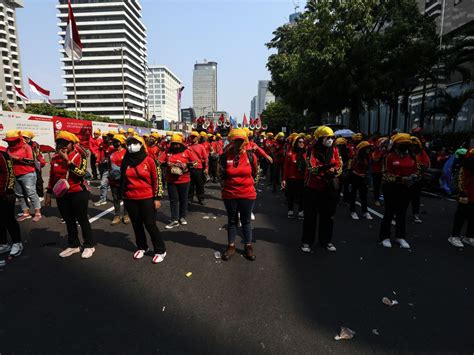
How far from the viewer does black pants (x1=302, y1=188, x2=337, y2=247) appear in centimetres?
515

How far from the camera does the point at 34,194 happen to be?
23.0 feet

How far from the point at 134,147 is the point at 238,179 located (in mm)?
1616

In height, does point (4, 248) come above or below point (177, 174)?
below

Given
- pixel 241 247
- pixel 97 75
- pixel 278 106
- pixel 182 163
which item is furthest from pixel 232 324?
pixel 97 75

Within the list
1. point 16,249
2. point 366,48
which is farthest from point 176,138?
point 366,48

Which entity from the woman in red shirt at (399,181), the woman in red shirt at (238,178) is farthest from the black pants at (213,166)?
the woman in red shirt at (399,181)

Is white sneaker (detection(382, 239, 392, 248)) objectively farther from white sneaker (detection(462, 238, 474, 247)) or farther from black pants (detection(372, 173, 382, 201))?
black pants (detection(372, 173, 382, 201))

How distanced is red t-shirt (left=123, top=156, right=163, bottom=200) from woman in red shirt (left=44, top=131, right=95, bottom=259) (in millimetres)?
807

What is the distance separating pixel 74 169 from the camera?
4.71 metres

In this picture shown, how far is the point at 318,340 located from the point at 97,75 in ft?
398

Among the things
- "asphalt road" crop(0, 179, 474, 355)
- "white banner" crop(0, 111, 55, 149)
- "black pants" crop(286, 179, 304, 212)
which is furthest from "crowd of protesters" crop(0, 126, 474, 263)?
"white banner" crop(0, 111, 55, 149)

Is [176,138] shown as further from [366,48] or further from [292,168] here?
[366,48]

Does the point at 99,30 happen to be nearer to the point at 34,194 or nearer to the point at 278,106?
the point at 278,106

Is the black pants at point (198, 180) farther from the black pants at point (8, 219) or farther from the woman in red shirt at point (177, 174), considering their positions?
the black pants at point (8, 219)
